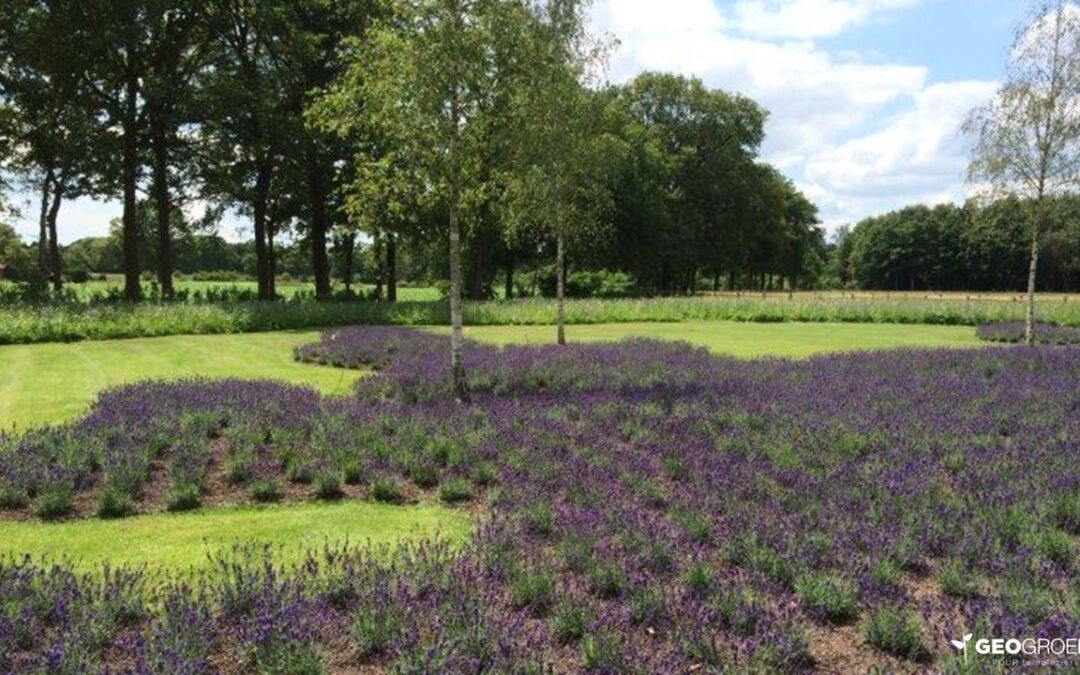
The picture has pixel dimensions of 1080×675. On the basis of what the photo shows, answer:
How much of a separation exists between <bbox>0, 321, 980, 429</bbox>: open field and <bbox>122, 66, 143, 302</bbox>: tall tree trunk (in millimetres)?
10593

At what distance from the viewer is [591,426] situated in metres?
12.4

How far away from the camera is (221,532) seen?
812 centimetres

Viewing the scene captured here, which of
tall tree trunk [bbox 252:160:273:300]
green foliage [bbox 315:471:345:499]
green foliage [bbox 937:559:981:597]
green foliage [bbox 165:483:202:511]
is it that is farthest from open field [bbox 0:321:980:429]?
tall tree trunk [bbox 252:160:273:300]

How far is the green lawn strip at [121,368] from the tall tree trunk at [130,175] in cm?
1049

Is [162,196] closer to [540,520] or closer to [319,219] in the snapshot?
[319,219]

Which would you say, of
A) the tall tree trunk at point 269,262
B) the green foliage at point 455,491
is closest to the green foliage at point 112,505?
the green foliage at point 455,491

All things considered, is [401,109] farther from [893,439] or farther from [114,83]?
[114,83]

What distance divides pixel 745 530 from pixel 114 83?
130ft

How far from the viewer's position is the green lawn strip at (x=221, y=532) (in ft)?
24.4

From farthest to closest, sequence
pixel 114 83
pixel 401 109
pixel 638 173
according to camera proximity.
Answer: pixel 638 173, pixel 114 83, pixel 401 109

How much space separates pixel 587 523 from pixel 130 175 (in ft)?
119

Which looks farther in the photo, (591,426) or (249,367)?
(249,367)

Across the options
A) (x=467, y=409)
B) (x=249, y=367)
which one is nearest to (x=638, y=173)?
(x=249, y=367)

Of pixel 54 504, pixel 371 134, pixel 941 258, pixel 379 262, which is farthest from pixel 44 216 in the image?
pixel 941 258
